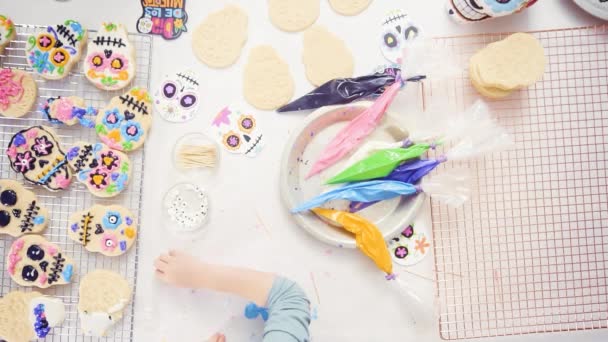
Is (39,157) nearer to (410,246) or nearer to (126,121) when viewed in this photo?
(126,121)

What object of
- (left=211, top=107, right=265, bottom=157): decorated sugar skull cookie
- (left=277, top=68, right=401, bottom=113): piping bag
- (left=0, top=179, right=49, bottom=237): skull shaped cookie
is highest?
(left=277, top=68, right=401, bottom=113): piping bag

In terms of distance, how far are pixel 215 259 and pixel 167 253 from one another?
151mm

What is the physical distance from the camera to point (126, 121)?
1588 millimetres

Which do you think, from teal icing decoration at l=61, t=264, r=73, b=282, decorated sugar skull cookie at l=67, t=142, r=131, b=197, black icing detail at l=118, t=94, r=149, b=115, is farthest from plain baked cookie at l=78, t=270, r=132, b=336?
black icing detail at l=118, t=94, r=149, b=115

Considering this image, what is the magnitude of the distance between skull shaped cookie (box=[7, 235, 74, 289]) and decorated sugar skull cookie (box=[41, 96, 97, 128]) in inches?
14.3

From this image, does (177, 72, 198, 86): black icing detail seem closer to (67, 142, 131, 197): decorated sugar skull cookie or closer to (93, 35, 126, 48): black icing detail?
(93, 35, 126, 48): black icing detail

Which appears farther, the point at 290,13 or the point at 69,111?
the point at 290,13

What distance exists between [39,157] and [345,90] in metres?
0.95

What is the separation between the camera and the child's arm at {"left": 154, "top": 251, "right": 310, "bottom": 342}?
139 cm

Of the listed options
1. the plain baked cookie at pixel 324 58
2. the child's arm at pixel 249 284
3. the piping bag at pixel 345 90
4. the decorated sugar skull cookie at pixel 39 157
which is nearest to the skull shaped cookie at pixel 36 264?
the decorated sugar skull cookie at pixel 39 157

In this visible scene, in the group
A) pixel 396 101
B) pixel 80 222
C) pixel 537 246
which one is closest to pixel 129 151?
pixel 80 222

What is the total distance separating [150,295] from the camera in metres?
1.63

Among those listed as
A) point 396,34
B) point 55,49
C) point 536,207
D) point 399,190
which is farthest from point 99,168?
point 536,207

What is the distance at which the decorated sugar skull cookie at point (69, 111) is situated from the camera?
1.55m
